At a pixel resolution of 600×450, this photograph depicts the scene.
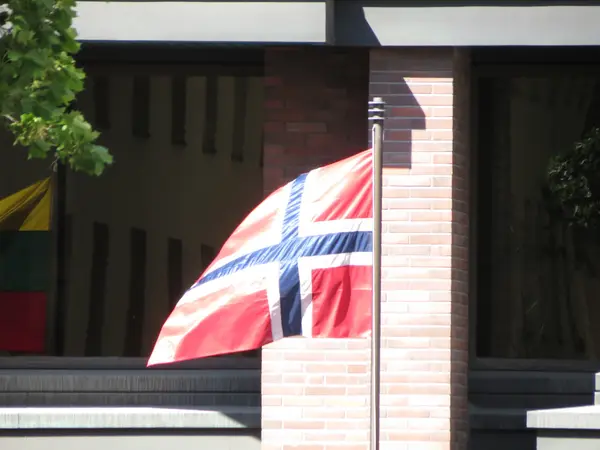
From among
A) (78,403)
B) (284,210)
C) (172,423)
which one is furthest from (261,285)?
(78,403)

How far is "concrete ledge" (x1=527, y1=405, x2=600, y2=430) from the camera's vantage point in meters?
9.81

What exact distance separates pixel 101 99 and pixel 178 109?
2.03 ft

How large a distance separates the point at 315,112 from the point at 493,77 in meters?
1.65

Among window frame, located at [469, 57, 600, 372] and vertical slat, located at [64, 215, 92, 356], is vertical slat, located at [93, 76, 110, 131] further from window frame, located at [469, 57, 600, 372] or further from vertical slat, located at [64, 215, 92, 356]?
window frame, located at [469, 57, 600, 372]

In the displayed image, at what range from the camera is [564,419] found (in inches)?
388

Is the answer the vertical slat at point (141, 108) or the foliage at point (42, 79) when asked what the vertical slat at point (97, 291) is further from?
the foliage at point (42, 79)

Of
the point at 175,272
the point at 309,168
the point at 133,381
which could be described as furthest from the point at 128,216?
the point at 309,168

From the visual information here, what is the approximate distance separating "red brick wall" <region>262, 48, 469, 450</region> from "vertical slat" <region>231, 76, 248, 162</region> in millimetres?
1644

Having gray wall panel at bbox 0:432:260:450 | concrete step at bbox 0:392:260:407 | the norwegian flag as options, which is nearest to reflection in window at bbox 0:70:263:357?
concrete step at bbox 0:392:260:407

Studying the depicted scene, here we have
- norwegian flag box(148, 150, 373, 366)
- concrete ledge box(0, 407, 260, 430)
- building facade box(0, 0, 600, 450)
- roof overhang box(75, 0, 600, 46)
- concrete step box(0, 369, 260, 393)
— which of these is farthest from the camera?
concrete step box(0, 369, 260, 393)

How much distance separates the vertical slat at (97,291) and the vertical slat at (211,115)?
1.01 m

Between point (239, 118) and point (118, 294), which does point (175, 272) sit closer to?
point (118, 294)

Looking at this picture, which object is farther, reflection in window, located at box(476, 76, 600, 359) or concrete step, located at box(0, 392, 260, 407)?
reflection in window, located at box(476, 76, 600, 359)

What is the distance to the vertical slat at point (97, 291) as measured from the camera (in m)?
11.4
